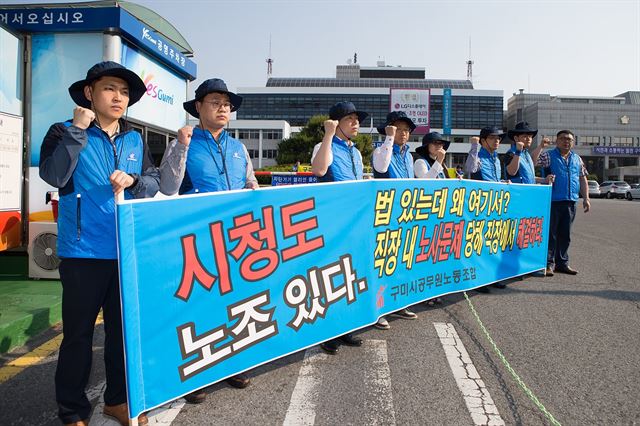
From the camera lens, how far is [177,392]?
2605 millimetres

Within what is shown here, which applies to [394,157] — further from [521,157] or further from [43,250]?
[43,250]

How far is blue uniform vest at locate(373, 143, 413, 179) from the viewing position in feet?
15.6

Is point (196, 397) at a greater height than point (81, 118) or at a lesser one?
lesser

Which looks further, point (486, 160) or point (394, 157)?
point (486, 160)

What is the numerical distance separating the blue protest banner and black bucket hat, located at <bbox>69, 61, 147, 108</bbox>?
0.75 m

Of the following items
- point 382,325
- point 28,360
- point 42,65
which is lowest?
point 28,360

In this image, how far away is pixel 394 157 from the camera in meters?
4.86

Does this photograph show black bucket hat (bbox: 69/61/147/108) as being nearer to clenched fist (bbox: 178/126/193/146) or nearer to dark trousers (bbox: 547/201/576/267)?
clenched fist (bbox: 178/126/193/146)

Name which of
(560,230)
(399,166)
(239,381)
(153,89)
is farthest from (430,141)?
(153,89)

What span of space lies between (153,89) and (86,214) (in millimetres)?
5029

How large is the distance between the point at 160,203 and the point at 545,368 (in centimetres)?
296

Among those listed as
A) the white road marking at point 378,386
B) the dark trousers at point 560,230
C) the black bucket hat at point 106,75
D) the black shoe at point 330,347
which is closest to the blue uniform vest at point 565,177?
the dark trousers at point 560,230

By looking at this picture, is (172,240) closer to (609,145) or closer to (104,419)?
(104,419)

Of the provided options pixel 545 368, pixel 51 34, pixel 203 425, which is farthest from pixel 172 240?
pixel 51 34
